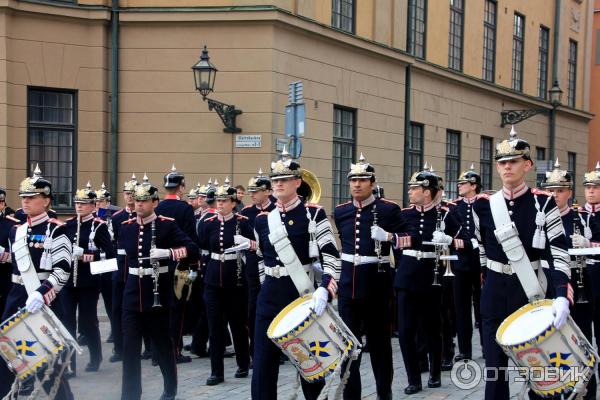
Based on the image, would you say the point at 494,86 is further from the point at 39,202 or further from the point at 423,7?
the point at 39,202

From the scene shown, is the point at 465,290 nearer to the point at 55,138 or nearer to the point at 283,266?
the point at 283,266

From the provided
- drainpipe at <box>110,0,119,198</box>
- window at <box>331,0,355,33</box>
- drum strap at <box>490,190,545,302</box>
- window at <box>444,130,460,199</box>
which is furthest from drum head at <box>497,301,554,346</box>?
window at <box>444,130,460,199</box>

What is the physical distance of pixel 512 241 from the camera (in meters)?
6.82

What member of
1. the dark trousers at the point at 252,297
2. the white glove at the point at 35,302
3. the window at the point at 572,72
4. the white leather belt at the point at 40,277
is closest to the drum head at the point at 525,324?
the white glove at the point at 35,302

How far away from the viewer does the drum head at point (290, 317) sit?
22.7 feet

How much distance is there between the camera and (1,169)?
1730cm

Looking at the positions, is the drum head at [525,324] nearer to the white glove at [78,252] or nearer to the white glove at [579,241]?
the white glove at [579,241]

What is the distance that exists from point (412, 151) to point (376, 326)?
55.9 ft

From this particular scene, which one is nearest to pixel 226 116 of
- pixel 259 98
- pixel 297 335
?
pixel 259 98

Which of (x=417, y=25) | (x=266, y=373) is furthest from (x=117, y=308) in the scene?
(x=417, y=25)

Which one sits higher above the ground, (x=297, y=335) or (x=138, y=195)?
(x=138, y=195)

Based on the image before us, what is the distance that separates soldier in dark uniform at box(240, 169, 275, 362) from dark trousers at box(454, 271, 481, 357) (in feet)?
8.29

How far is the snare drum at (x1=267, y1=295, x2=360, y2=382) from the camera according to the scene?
691 centimetres

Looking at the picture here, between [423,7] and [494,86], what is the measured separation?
542 centimetres
